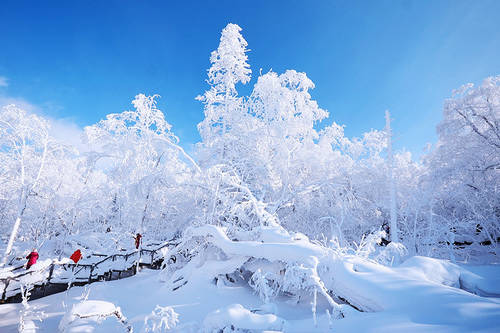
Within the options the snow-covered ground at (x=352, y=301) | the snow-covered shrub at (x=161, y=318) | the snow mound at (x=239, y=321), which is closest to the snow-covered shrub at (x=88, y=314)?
the snow-covered ground at (x=352, y=301)

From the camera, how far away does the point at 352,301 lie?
14.4 ft

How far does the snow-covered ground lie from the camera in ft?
10.6

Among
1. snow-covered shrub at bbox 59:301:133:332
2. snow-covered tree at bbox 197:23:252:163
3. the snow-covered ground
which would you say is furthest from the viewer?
snow-covered tree at bbox 197:23:252:163

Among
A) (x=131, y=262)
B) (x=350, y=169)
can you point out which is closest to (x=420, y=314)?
(x=350, y=169)

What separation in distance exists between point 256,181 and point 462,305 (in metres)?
10.8

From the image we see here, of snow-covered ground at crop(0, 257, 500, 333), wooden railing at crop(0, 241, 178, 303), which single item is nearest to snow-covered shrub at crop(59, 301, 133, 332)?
snow-covered ground at crop(0, 257, 500, 333)

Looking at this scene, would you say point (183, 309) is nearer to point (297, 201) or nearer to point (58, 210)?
point (297, 201)

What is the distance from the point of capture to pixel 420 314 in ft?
11.0

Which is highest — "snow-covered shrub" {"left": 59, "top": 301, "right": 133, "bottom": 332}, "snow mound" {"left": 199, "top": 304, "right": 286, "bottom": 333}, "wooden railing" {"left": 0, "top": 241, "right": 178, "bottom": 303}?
"snow mound" {"left": 199, "top": 304, "right": 286, "bottom": 333}

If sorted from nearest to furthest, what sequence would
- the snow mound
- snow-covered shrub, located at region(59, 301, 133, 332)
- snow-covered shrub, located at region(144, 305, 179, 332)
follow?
snow-covered shrub, located at region(144, 305, 179, 332) < the snow mound < snow-covered shrub, located at region(59, 301, 133, 332)

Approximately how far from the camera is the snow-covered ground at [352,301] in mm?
3238

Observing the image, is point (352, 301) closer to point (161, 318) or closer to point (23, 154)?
point (161, 318)

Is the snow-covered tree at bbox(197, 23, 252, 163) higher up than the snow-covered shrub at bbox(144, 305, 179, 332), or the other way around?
the snow-covered tree at bbox(197, 23, 252, 163)

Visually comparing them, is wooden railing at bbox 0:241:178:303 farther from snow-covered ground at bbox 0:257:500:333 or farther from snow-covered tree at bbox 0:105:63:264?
snow-covered tree at bbox 0:105:63:264
